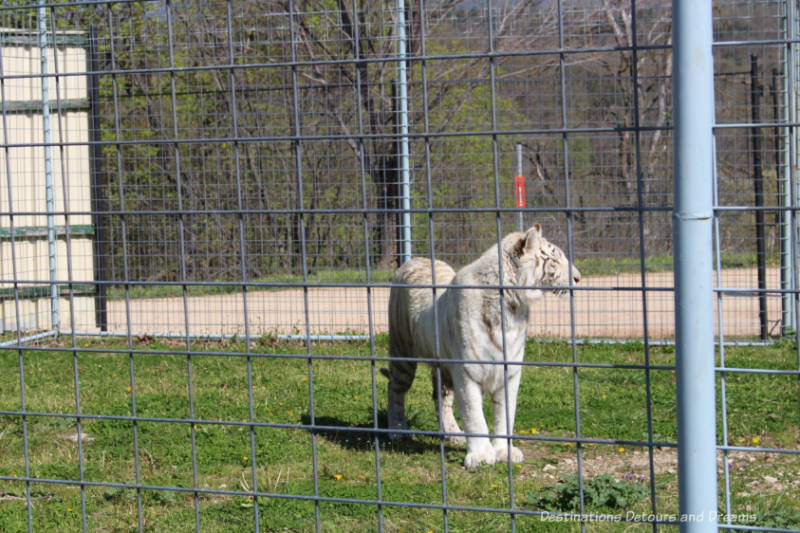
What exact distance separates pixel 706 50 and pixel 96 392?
5.41 m

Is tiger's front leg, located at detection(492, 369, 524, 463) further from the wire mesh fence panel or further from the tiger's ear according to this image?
the tiger's ear

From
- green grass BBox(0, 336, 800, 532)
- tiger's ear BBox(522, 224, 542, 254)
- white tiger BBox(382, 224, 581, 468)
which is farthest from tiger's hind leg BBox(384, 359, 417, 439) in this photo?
tiger's ear BBox(522, 224, 542, 254)

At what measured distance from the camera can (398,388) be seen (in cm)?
536

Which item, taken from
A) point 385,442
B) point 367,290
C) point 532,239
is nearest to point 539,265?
point 532,239

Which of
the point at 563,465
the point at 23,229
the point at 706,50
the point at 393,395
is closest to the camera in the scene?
the point at 706,50

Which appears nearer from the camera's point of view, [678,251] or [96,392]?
[678,251]

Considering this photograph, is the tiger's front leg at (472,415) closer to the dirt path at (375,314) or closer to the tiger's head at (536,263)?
the tiger's head at (536,263)

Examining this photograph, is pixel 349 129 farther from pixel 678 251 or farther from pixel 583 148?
pixel 678 251

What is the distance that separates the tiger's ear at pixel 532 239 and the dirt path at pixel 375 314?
10.4 ft

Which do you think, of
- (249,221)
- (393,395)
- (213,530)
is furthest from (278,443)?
(249,221)

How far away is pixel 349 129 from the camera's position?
8594mm

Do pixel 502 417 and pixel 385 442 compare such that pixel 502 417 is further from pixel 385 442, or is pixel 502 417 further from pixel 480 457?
pixel 385 442

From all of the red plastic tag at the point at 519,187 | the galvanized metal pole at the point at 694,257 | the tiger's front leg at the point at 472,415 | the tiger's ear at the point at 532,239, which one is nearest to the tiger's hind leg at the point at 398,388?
the tiger's front leg at the point at 472,415

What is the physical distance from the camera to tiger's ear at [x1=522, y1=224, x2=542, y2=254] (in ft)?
15.8
